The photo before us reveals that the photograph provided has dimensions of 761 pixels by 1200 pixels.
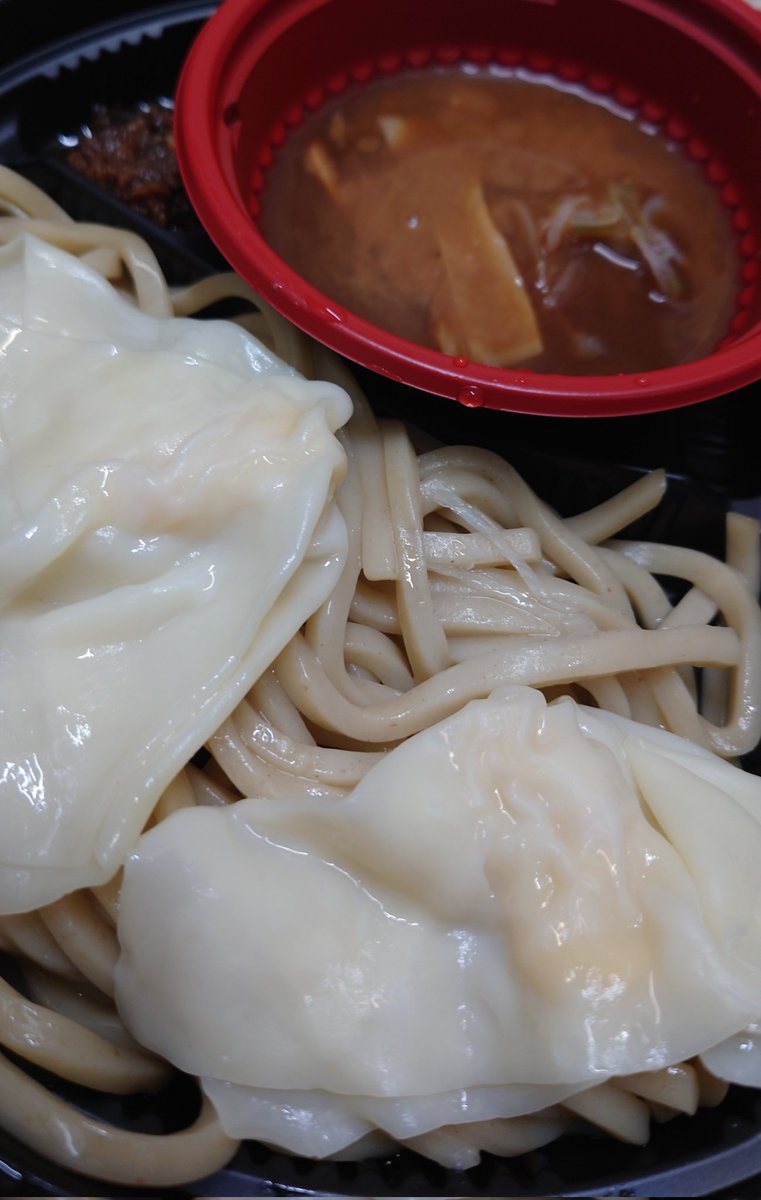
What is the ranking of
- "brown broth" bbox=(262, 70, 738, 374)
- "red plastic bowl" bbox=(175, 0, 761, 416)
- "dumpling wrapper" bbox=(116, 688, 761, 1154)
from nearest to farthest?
"dumpling wrapper" bbox=(116, 688, 761, 1154)
"red plastic bowl" bbox=(175, 0, 761, 416)
"brown broth" bbox=(262, 70, 738, 374)

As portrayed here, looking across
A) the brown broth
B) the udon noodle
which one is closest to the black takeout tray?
the udon noodle

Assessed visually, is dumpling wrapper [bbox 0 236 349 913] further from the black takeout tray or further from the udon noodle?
the black takeout tray

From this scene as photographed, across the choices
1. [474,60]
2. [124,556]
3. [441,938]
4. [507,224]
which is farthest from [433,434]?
[441,938]

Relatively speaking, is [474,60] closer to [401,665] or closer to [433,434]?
[433,434]

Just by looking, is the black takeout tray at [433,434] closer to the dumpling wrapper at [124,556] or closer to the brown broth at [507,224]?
the brown broth at [507,224]

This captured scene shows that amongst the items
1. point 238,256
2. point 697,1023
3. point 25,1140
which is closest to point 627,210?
point 238,256

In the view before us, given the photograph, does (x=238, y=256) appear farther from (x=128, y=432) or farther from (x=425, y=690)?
(x=425, y=690)
